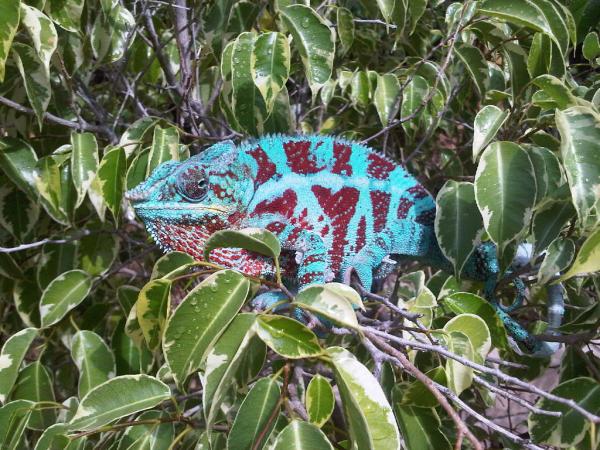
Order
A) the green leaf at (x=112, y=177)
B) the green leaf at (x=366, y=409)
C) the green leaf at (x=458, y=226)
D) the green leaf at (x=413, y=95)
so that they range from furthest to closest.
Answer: the green leaf at (x=413, y=95)
the green leaf at (x=112, y=177)
the green leaf at (x=458, y=226)
the green leaf at (x=366, y=409)

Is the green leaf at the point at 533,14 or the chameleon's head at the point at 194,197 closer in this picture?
the green leaf at the point at 533,14

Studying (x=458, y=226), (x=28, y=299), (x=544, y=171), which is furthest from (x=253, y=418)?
(x=28, y=299)

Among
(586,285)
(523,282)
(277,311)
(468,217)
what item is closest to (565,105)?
(468,217)

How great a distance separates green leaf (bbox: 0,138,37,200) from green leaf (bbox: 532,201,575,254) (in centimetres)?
109

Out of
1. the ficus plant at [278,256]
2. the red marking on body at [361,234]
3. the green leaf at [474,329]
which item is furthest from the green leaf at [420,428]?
the red marking on body at [361,234]

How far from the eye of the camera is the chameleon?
130 cm

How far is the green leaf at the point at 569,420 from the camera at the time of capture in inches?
36.9

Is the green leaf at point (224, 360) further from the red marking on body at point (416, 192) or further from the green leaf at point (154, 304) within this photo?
the red marking on body at point (416, 192)

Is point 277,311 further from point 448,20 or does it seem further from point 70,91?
point 448,20

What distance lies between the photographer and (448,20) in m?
1.50

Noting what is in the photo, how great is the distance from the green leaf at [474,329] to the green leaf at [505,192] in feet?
0.47

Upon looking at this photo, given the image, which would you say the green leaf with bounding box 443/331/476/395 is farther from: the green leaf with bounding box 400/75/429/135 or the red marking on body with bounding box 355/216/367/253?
the green leaf with bounding box 400/75/429/135

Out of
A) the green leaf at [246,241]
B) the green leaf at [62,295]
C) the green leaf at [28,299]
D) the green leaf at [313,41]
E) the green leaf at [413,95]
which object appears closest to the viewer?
the green leaf at [246,241]

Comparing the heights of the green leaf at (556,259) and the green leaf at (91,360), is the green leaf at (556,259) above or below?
above
